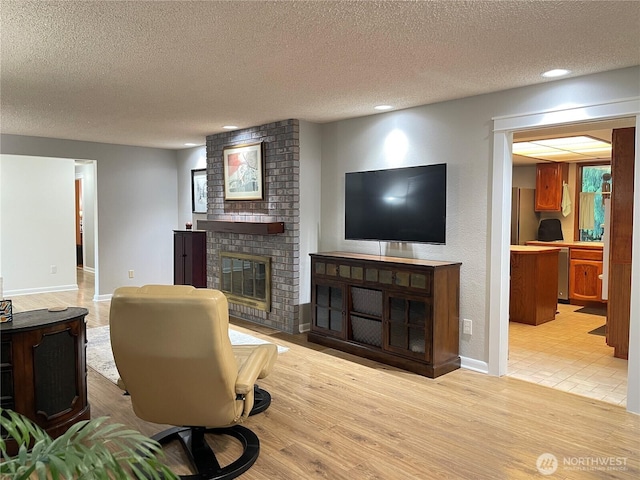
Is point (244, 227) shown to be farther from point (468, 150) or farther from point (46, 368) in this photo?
point (46, 368)

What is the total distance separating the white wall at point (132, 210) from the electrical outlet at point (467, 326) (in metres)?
5.27

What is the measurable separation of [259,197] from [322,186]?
0.76 meters

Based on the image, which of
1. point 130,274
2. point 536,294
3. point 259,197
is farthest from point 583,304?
point 130,274

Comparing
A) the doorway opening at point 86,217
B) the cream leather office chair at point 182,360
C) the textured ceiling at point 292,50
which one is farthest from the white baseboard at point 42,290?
the cream leather office chair at point 182,360

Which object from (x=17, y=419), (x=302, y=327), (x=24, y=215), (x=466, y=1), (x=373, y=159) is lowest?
(x=302, y=327)

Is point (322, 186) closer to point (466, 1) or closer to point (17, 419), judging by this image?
point (466, 1)

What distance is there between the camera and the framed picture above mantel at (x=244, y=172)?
5.58 meters

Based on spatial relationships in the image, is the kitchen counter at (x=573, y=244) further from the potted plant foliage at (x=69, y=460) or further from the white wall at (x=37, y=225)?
the white wall at (x=37, y=225)

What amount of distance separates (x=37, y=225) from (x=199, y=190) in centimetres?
286

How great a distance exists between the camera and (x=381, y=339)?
4281mm

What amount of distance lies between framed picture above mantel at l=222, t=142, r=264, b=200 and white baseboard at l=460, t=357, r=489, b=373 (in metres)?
2.83

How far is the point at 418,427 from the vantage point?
9.81 feet

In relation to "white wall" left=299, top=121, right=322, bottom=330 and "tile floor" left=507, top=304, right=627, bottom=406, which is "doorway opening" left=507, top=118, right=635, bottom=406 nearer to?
"tile floor" left=507, top=304, right=627, bottom=406

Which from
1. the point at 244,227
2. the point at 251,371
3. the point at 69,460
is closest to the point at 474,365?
the point at 251,371
